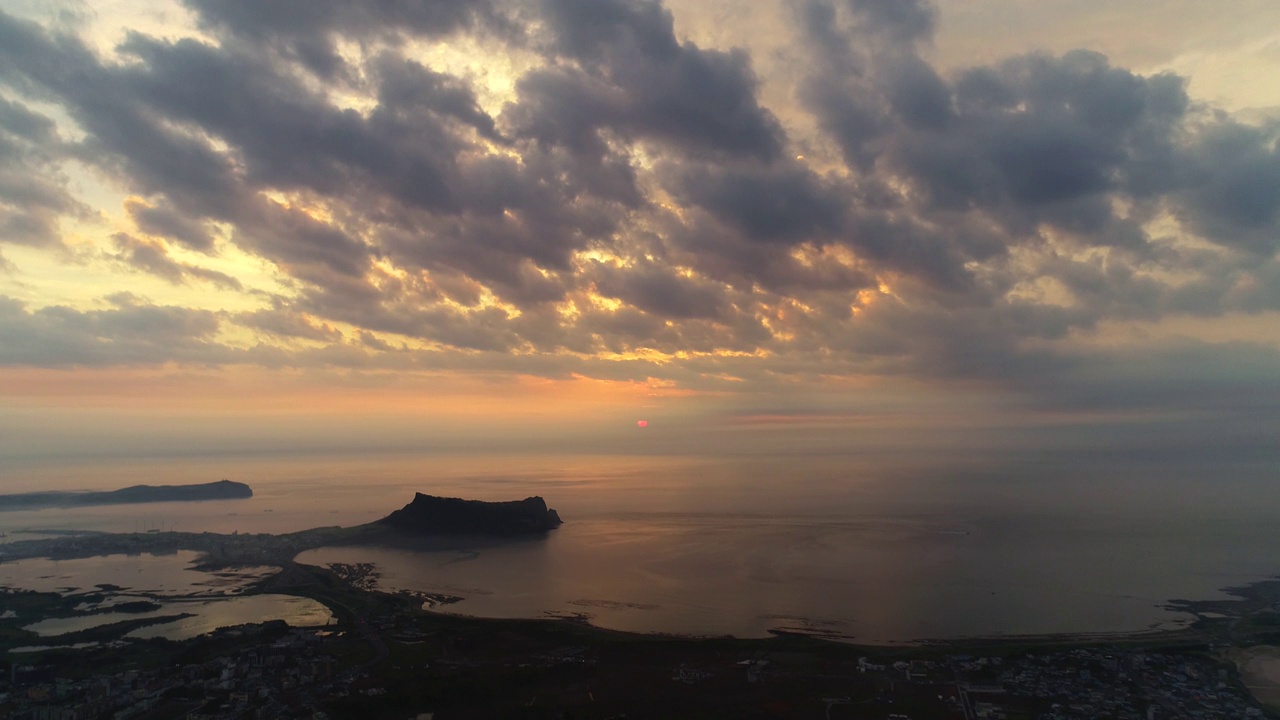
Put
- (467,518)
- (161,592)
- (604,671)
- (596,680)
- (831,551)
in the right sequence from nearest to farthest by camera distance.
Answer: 1. (596,680)
2. (604,671)
3. (161,592)
4. (831,551)
5. (467,518)

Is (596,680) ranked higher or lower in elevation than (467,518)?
lower

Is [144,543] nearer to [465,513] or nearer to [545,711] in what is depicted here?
[465,513]

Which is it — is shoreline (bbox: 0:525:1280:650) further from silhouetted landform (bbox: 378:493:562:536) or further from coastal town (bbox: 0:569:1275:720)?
silhouetted landform (bbox: 378:493:562:536)

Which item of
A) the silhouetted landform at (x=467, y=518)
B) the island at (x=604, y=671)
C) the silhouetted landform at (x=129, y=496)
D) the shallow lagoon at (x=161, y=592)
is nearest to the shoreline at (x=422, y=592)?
the island at (x=604, y=671)

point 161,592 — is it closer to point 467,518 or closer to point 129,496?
point 467,518

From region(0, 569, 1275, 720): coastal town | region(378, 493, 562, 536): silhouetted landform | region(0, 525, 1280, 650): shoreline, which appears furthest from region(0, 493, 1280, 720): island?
region(378, 493, 562, 536): silhouetted landform

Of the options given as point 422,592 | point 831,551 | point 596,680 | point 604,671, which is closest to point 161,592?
point 422,592

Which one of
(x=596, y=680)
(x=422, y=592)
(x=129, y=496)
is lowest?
(x=596, y=680)
